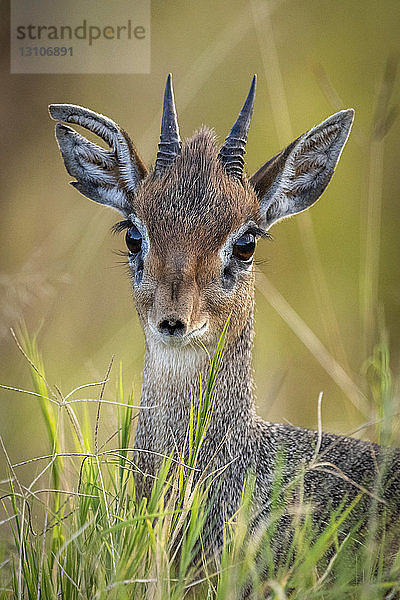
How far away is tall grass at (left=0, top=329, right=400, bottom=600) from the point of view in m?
2.75

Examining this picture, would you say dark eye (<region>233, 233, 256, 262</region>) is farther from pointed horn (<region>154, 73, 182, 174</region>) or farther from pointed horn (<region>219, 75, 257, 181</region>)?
pointed horn (<region>154, 73, 182, 174</region>)

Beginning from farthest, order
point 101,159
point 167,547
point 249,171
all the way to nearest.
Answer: point 249,171 → point 101,159 → point 167,547

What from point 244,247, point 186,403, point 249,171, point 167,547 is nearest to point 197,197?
point 244,247

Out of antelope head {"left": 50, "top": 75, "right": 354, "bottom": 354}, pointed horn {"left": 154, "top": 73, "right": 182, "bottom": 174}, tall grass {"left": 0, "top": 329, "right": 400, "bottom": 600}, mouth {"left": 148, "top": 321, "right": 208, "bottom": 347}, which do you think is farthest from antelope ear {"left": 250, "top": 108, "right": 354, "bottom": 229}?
tall grass {"left": 0, "top": 329, "right": 400, "bottom": 600}

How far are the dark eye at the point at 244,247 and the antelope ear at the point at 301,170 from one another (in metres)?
0.29

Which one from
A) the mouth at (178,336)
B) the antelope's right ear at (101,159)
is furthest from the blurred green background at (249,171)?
the mouth at (178,336)

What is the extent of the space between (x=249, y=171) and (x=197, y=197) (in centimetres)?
290

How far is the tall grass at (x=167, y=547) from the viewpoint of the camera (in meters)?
2.75

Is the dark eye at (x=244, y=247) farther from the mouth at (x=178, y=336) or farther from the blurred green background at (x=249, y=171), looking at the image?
the blurred green background at (x=249, y=171)

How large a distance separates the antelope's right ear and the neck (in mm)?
789

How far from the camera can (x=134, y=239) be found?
11.8ft

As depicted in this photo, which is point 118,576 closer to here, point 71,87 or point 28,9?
point 28,9

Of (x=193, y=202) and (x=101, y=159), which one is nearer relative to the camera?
(x=193, y=202)

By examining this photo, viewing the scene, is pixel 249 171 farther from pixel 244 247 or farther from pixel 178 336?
pixel 178 336
